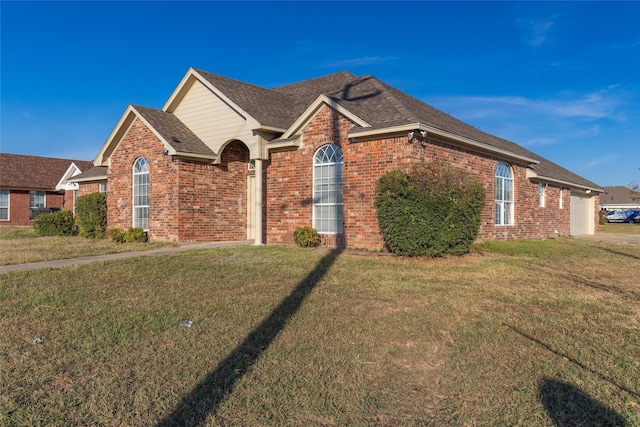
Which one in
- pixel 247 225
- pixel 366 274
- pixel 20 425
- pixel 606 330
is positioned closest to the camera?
pixel 20 425

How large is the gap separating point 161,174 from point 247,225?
138 inches

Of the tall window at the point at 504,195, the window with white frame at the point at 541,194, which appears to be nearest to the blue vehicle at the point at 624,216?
the window with white frame at the point at 541,194

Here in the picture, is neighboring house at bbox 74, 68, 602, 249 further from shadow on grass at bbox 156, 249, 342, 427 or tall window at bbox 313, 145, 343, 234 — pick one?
shadow on grass at bbox 156, 249, 342, 427

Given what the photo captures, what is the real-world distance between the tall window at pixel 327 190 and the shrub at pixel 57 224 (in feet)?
40.3

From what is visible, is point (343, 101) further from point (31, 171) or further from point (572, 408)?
point (31, 171)

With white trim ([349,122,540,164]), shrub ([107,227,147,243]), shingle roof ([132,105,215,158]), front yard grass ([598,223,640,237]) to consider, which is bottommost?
front yard grass ([598,223,640,237])

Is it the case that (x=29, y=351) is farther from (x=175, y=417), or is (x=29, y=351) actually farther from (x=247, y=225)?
(x=247, y=225)

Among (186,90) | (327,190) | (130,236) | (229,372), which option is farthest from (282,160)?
(229,372)

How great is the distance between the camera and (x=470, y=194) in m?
11.6

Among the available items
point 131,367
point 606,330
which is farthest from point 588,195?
point 131,367

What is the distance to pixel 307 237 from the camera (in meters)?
13.8

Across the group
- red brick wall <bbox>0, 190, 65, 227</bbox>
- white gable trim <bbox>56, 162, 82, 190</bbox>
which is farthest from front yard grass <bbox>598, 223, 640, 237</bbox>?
red brick wall <bbox>0, 190, 65, 227</bbox>

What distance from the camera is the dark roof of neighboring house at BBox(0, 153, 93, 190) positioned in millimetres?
32062

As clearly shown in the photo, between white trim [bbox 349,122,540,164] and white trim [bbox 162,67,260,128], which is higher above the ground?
white trim [bbox 162,67,260,128]
